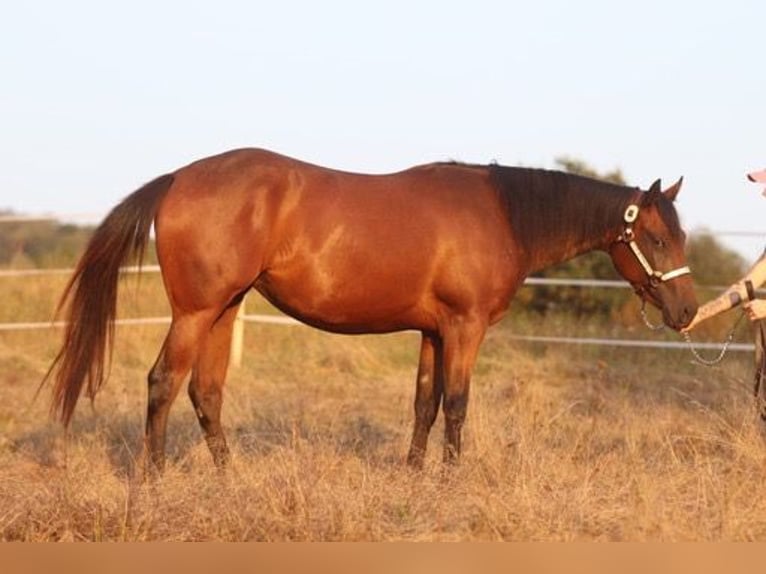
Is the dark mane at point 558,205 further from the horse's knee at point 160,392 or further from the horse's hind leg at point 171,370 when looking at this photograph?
the horse's knee at point 160,392

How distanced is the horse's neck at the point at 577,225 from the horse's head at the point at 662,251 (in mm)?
101

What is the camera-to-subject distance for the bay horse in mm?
6578

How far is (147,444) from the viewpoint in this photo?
Result: 6.53 metres

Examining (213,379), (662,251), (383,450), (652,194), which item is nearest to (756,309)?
(662,251)

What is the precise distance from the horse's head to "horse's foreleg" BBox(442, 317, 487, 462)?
1.06 metres

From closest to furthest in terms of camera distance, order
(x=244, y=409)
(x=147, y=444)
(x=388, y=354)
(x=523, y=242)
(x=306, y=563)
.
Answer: (x=306, y=563) < (x=147, y=444) < (x=523, y=242) < (x=244, y=409) < (x=388, y=354)

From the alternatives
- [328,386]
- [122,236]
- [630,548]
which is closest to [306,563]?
[630,548]

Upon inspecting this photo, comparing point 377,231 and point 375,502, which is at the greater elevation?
point 377,231

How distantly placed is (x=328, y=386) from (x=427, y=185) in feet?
15.4

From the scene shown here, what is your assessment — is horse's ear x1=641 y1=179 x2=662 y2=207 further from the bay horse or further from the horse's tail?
the horse's tail

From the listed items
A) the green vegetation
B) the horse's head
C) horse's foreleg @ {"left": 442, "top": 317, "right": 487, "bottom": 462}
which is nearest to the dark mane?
→ the horse's head

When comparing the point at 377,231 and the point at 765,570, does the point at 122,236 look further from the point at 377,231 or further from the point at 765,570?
the point at 765,570

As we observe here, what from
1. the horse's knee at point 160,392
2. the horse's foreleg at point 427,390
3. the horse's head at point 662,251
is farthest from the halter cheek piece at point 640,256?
the horse's knee at point 160,392

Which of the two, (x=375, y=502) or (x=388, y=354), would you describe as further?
(x=388, y=354)
